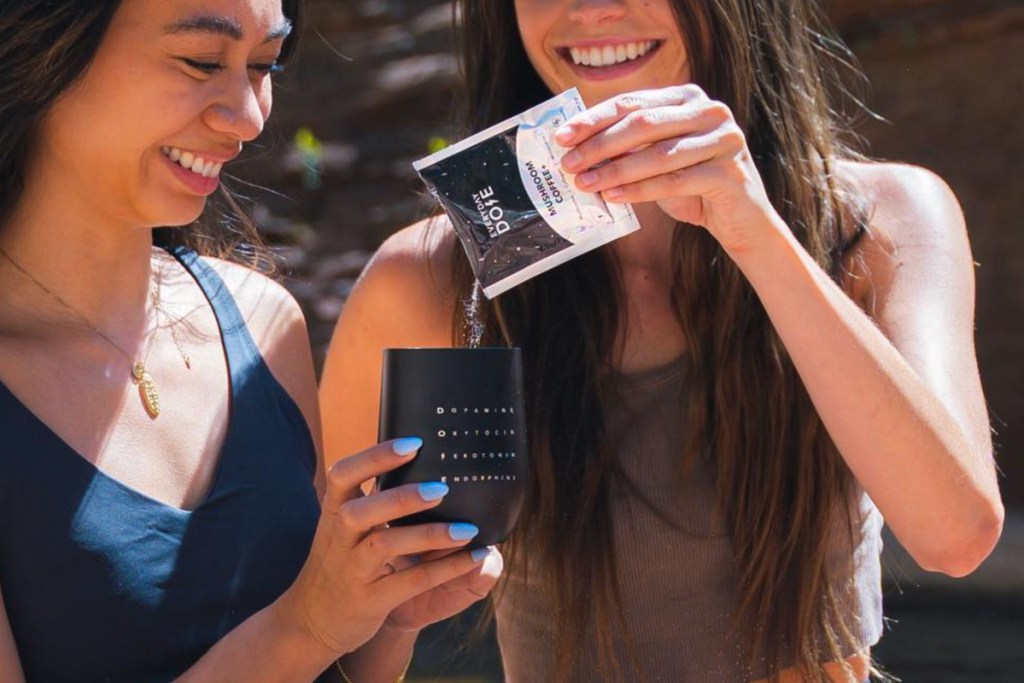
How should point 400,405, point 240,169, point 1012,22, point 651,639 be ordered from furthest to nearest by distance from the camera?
point 240,169 → point 1012,22 → point 651,639 → point 400,405

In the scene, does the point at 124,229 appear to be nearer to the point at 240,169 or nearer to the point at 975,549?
the point at 975,549

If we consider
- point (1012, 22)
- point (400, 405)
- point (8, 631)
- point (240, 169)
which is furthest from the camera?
point (240, 169)

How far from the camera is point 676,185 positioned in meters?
1.76

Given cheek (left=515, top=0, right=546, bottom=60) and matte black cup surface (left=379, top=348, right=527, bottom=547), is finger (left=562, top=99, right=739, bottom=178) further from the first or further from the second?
cheek (left=515, top=0, right=546, bottom=60)

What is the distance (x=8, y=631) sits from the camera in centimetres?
170

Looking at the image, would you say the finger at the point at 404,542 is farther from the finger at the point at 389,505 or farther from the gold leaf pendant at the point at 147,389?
the gold leaf pendant at the point at 147,389

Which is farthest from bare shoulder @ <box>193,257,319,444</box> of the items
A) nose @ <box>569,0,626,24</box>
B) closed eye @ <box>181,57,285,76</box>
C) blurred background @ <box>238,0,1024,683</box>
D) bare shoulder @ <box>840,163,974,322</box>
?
blurred background @ <box>238,0,1024,683</box>

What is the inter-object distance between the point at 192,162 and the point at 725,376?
812 millimetres

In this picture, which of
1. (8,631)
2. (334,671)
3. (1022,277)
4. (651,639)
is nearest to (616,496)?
(651,639)

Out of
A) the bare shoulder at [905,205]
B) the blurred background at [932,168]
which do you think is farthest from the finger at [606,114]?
the blurred background at [932,168]

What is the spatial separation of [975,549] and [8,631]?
3.87 feet

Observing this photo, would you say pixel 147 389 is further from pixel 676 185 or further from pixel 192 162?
pixel 676 185

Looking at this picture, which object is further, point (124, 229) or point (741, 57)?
point (741, 57)

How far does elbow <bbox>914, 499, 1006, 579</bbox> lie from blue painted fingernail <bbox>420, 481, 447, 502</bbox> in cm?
70
